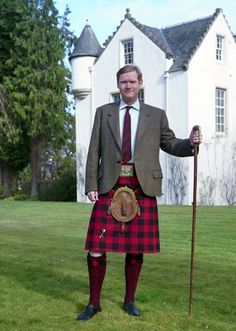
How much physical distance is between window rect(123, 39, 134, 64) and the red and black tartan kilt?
20.4 m

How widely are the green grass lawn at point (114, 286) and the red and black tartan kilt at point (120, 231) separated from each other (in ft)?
1.85

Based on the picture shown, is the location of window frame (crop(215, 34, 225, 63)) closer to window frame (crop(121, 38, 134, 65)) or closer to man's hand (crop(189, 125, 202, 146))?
window frame (crop(121, 38, 134, 65))

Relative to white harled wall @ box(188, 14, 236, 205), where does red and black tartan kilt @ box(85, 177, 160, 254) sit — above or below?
below

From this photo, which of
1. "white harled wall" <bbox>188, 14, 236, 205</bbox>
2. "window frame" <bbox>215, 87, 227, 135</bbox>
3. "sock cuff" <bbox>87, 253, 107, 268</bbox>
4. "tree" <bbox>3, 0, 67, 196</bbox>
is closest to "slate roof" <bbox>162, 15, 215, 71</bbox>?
"white harled wall" <bbox>188, 14, 236, 205</bbox>

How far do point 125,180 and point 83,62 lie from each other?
2216 centimetres

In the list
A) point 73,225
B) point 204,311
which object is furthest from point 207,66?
point 204,311

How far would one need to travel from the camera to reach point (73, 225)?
12.5 m

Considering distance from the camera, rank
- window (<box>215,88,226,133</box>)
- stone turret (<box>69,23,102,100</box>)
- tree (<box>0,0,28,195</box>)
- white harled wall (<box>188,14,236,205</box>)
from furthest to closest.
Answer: tree (<box>0,0,28,195</box>) → stone turret (<box>69,23,102,100</box>) → window (<box>215,88,226,133</box>) → white harled wall (<box>188,14,236,205</box>)

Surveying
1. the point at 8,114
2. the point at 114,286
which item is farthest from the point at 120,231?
the point at 8,114

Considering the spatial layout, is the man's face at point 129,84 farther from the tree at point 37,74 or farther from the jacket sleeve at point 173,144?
the tree at point 37,74

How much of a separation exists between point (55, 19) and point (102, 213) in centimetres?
3207

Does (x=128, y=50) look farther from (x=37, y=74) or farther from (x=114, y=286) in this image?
(x=114, y=286)

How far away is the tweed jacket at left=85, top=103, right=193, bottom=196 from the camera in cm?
446

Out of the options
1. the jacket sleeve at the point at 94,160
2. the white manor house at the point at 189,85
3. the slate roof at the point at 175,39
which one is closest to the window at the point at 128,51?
the white manor house at the point at 189,85
